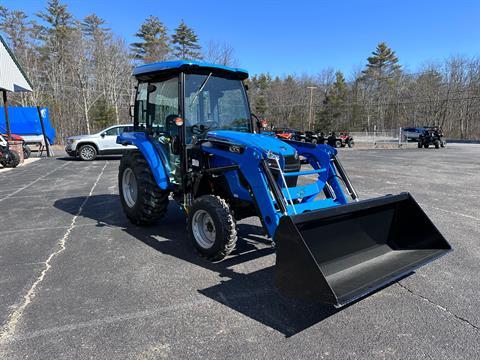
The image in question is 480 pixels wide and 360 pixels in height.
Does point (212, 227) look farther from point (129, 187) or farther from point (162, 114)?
point (129, 187)

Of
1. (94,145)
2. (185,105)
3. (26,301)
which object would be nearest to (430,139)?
(94,145)

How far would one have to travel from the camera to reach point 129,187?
6.34m

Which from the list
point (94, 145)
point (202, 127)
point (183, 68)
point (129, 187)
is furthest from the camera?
point (94, 145)

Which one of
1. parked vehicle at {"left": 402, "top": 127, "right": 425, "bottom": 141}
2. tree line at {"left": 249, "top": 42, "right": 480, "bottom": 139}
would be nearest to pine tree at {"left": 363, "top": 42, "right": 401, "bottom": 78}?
tree line at {"left": 249, "top": 42, "right": 480, "bottom": 139}

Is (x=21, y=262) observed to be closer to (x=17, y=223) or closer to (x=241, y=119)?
(x=17, y=223)

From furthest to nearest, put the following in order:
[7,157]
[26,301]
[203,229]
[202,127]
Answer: [7,157] → [202,127] → [203,229] → [26,301]

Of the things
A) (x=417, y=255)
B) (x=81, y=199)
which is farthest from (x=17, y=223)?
(x=417, y=255)

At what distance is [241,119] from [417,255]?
3.11 m

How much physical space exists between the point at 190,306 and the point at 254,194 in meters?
1.32

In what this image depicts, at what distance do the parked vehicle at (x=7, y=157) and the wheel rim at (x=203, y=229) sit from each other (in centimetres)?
1391

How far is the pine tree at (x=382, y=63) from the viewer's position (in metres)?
66.2

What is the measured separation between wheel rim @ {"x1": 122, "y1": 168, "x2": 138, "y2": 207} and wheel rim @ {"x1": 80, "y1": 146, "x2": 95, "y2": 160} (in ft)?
40.6

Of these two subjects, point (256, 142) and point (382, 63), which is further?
point (382, 63)

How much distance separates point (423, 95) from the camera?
59406mm
